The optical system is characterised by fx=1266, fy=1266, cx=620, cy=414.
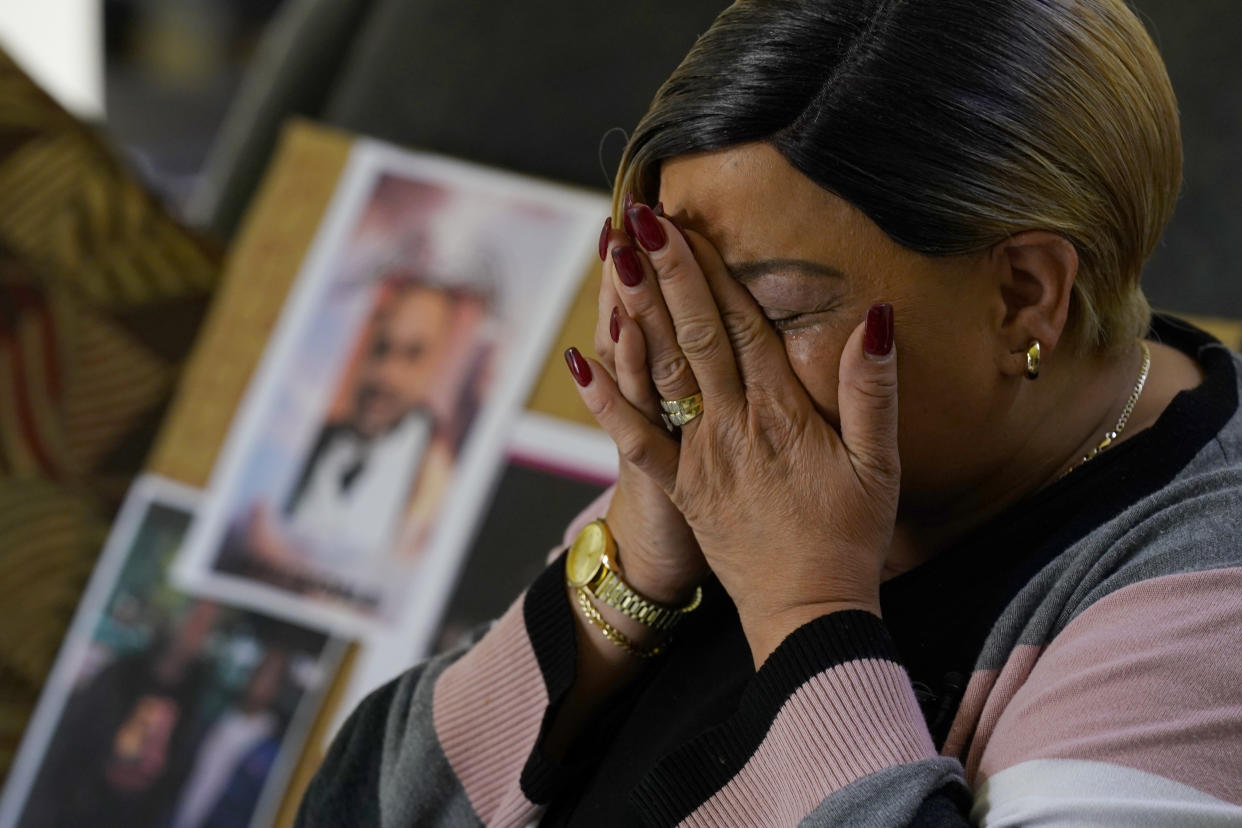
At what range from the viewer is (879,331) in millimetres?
691

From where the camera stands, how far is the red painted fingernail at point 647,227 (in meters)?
0.73

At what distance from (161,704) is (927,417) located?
126cm

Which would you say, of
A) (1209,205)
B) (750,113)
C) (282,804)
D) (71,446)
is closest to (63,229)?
(71,446)

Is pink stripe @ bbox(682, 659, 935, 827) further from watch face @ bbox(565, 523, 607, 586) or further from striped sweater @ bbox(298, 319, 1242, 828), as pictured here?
watch face @ bbox(565, 523, 607, 586)

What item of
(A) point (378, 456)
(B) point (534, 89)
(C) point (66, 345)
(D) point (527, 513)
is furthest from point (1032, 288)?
(C) point (66, 345)

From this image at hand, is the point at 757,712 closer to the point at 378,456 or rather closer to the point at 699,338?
the point at 699,338

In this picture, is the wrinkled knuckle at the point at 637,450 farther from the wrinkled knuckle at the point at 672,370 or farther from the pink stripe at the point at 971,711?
the pink stripe at the point at 971,711

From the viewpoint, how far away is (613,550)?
895 millimetres

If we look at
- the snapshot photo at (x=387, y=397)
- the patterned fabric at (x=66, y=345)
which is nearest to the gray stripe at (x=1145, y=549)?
the snapshot photo at (x=387, y=397)

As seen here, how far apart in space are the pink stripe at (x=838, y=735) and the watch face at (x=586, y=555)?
0.23 m

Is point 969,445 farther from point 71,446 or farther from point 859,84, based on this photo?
point 71,446

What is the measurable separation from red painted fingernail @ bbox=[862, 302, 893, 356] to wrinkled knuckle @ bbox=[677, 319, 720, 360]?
9cm

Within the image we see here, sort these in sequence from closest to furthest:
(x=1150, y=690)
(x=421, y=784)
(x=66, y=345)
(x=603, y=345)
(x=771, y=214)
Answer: (x=1150, y=690), (x=771, y=214), (x=603, y=345), (x=421, y=784), (x=66, y=345)

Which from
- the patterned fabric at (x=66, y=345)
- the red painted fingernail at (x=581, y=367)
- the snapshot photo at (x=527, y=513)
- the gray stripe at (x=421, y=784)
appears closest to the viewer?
the red painted fingernail at (x=581, y=367)
